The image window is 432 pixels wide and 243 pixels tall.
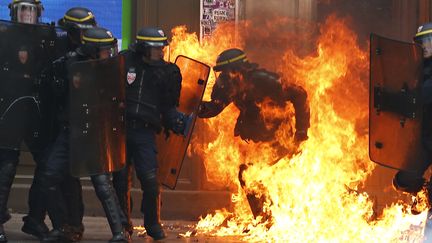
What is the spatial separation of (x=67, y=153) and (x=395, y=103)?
274 cm

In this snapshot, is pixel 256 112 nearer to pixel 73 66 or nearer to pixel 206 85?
pixel 206 85

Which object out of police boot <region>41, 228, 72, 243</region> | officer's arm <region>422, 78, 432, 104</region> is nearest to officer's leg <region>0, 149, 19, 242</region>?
police boot <region>41, 228, 72, 243</region>

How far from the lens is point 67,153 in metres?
6.84

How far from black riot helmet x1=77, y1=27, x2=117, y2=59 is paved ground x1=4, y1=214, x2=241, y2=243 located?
1773 millimetres

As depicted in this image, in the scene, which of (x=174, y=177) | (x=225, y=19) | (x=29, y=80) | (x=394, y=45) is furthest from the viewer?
(x=225, y=19)

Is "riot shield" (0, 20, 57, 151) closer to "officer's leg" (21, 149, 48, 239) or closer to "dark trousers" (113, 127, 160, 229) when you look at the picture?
"officer's leg" (21, 149, 48, 239)

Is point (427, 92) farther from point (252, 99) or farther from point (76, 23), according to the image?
point (76, 23)

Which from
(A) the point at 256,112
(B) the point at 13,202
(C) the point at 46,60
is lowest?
(B) the point at 13,202

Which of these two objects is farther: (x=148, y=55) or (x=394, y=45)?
(x=148, y=55)

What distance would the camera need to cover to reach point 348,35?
8203mm

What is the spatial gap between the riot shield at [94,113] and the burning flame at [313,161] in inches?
59.3

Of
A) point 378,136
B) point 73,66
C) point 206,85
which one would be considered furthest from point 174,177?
point 378,136

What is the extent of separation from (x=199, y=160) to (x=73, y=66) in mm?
2853

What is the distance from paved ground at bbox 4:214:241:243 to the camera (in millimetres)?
7457
